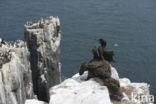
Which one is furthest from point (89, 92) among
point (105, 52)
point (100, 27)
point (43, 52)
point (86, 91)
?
point (100, 27)

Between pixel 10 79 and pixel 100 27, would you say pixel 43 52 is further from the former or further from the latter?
pixel 100 27

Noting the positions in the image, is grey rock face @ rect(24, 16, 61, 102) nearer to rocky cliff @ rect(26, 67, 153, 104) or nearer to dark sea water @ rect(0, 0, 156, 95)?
rocky cliff @ rect(26, 67, 153, 104)

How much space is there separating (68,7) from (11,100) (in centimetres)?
7985

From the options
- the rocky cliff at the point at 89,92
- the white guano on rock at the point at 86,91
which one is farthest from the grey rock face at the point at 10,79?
the white guano on rock at the point at 86,91

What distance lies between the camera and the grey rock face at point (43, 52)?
2021 inches

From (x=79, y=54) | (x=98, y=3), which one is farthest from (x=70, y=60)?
(x=98, y=3)

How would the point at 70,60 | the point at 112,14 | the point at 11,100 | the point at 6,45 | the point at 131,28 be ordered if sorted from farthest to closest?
the point at 112,14 < the point at 131,28 < the point at 70,60 < the point at 6,45 < the point at 11,100

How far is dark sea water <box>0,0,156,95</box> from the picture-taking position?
81.8 metres

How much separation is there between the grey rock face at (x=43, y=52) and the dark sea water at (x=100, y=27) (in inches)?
895

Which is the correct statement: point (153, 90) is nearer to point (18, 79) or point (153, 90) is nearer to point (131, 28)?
point (131, 28)

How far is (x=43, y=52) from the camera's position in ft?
173

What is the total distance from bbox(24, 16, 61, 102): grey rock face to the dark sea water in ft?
74.6

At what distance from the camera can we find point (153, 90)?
7231cm

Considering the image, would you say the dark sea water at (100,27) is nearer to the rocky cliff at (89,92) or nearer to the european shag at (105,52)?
the rocky cliff at (89,92)
